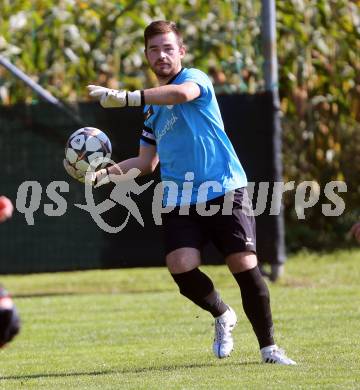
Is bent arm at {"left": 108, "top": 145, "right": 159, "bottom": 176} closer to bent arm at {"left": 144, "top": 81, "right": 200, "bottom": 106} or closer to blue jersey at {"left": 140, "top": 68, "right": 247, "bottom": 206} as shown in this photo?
blue jersey at {"left": 140, "top": 68, "right": 247, "bottom": 206}

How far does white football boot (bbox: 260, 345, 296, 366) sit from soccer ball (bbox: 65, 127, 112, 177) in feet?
4.99

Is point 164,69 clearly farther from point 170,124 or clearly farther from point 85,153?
point 85,153

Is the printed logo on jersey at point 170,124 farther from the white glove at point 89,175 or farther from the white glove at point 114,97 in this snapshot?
the white glove at point 114,97

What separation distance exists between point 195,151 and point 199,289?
33.4 inches

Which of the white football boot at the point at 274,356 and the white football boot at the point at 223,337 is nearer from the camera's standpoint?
the white football boot at the point at 274,356

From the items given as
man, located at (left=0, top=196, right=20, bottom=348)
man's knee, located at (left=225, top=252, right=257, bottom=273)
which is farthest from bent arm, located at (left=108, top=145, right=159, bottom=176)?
man, located at (left=0, top=196, right=20, bottom=348)

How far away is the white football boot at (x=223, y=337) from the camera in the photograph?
7.43 meters

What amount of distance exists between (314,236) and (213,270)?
2.64 m

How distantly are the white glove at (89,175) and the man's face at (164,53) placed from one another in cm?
74

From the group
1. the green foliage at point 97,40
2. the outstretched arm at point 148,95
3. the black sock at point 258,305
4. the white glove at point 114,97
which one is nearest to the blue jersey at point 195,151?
the outstretched arm at point 148,95

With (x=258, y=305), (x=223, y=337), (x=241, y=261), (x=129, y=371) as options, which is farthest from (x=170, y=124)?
(x=129, y=371)

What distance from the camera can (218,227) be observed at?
7.28m

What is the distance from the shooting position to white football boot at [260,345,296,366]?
714 cm

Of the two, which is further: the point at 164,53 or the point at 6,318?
the point at 164,53
